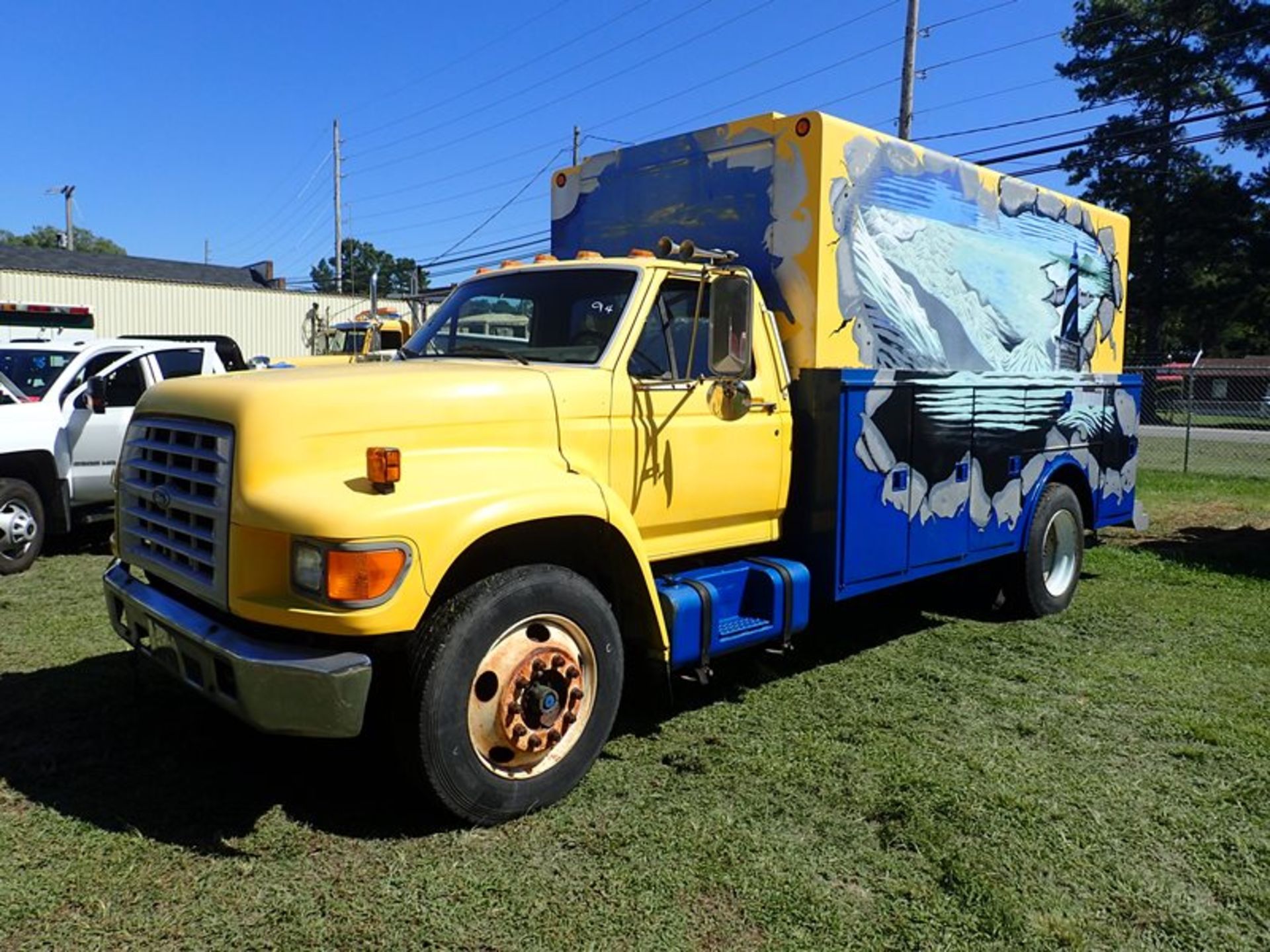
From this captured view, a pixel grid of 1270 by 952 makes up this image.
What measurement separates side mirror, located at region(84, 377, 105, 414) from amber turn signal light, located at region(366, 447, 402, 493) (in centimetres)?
642

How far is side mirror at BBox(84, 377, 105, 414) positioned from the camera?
8.55m

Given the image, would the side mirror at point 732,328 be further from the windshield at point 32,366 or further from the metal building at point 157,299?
the metal building at point 157,299

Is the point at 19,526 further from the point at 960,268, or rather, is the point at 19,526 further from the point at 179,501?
the point at 960,268

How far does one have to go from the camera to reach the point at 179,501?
3738mm

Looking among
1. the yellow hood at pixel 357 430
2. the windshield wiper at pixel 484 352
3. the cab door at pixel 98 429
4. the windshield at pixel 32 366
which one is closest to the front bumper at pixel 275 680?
the yellow hood at pixel 357 430

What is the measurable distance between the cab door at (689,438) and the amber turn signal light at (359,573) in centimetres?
129

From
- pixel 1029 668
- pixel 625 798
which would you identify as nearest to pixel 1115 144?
pixel 1029 668

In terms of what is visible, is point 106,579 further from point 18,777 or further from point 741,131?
point 741,131

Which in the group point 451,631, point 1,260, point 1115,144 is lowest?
point 451,631

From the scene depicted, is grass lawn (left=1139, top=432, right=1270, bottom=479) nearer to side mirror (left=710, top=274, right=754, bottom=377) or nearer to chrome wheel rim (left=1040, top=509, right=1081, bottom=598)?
chrome wheel rim (left=1040, top=509, right=1081, bottom=598)

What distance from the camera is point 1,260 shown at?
31.0 meters

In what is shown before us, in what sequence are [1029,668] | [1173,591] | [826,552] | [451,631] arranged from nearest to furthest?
[451,631]
[826,552]
[1029,668]
[1173,591]

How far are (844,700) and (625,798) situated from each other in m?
1.73

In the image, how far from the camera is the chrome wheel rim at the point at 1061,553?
7.19 metres
